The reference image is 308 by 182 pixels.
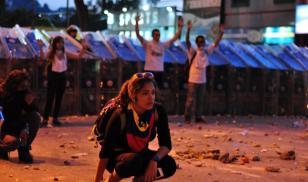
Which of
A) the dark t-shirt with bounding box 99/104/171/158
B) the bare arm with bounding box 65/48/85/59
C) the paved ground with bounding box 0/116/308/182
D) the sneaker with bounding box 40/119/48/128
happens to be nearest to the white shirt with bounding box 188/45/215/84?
the paved ground with bounding box 0/116/308/182

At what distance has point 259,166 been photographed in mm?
7484

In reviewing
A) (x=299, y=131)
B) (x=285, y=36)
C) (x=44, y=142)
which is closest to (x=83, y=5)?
(x=285, y=36)

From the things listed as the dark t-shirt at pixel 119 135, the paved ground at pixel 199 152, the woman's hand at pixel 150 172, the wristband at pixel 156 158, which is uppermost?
the dark t-shirt at pixel 119 135

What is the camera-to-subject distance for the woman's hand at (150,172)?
452cm

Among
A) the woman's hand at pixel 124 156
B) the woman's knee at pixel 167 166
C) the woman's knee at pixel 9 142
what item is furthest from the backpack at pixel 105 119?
the woman's knee at pixel 9 142

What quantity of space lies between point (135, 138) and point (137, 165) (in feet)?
0.82

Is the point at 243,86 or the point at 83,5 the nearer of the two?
the point at 243,86

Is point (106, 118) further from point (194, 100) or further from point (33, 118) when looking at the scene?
point (194, 100)

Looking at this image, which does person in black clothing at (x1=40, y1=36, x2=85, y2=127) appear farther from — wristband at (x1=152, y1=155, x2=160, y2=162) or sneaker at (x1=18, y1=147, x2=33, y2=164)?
wristband at (x1=152, y1=155, x2=160, y2=162)

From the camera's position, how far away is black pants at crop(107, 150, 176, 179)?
4531mm

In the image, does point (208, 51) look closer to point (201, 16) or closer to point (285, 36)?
point (285, 36)

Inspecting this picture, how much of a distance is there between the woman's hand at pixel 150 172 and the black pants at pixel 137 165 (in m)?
0.06

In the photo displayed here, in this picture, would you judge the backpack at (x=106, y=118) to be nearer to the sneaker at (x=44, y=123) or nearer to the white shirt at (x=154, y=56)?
the sneaker at (x=44, y=123)

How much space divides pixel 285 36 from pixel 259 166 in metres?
29.4
